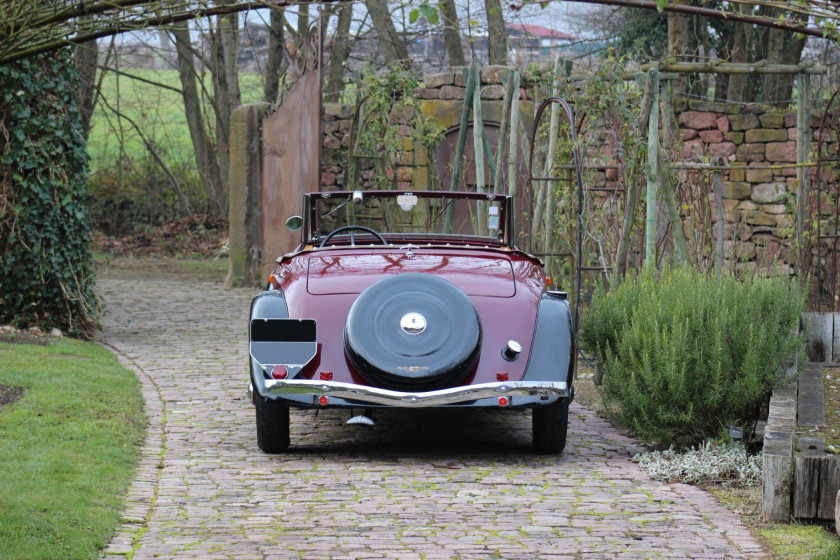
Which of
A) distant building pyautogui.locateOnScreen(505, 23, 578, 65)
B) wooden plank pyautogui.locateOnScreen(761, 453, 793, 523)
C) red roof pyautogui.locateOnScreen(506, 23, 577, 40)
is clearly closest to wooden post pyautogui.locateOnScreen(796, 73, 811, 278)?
distant building pyautogui.locateOnScreen(505, 23, 578, 65)

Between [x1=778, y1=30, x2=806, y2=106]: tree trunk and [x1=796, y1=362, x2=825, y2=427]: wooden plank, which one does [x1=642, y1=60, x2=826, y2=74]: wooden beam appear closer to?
[x1=796, y1=362, x2=825, y2=427]: wooden plank

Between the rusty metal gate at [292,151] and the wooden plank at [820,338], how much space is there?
6.78 metres

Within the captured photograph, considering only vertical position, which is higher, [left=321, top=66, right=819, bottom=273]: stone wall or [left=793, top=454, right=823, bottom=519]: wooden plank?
[left=321, top=66, right=819, bottom=273]: stone wall

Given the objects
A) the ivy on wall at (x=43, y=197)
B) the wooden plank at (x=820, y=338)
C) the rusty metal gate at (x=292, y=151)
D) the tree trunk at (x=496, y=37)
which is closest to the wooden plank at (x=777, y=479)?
the wooden plank at (x=820, y=338)

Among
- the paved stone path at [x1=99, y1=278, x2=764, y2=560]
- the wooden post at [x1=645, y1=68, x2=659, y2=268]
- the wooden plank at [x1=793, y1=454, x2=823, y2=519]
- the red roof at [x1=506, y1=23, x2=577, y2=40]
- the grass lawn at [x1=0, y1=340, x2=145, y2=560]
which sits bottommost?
the paved stone path at [x1=99, y1=278, x2=764, y2=560]

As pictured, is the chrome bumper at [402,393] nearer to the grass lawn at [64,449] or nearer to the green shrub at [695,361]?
the green shrub at [695,361]

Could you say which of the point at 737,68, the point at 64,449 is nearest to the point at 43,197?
the point at 64,449

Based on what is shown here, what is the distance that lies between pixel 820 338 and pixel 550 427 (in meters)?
3.09

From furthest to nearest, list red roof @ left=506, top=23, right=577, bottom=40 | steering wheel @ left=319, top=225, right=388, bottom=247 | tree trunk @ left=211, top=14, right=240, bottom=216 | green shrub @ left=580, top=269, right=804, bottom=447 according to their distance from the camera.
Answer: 1. red roof @ left=506, top=23, right=577, bottom=40
2. tree trunk @ left=211, top=14, right=240, bottom=216
3. steering wheel @ left=319, top=225, right=388, bottom=247
4. green shrub @ left=580, top=269, right=804, bottom=447

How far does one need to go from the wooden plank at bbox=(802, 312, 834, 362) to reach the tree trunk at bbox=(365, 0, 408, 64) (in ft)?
43.9

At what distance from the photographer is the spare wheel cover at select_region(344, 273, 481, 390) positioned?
6.05 m

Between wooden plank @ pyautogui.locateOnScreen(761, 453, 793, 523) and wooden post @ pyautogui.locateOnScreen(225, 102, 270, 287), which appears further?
wooden post @ pyautogui.locateOnScreen(225, 102, 270, 287)

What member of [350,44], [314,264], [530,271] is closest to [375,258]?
[314,264]

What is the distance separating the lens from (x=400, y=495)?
18.5ft
